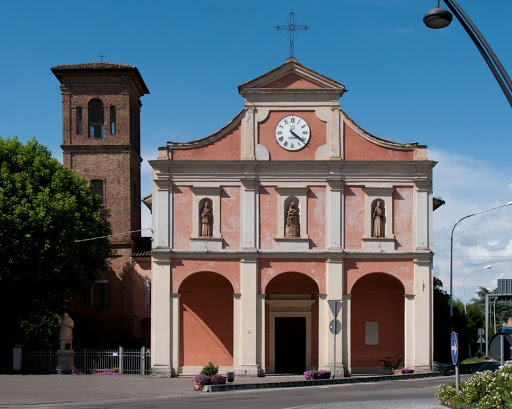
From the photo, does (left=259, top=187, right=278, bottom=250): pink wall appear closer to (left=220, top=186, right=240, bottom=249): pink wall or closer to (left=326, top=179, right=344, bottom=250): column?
(left=220, top=186, right=240, bottom=249): pink wall

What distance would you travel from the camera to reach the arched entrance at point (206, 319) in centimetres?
3425

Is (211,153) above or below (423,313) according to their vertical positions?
above

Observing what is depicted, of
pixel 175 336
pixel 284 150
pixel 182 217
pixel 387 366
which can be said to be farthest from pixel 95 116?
pixel 387 366

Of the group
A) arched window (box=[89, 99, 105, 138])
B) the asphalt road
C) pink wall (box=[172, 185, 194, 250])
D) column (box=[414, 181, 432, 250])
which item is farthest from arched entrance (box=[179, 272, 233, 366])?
arched window (box=[89, 99, 105, 138])

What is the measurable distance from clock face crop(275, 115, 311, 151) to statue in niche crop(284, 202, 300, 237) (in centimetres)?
288

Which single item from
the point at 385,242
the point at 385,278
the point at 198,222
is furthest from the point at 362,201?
the point at 198,222

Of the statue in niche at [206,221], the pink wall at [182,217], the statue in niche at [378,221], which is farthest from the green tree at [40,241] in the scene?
the statue in niche at [378,221]

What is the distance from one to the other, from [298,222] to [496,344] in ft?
62.0

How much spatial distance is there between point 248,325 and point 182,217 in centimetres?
542

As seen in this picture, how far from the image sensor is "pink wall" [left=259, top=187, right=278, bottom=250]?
3347cm

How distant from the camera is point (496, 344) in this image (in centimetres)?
1495

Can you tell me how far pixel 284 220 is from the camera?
3353 cm

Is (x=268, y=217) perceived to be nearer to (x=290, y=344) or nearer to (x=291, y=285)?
(x=291, y=285)

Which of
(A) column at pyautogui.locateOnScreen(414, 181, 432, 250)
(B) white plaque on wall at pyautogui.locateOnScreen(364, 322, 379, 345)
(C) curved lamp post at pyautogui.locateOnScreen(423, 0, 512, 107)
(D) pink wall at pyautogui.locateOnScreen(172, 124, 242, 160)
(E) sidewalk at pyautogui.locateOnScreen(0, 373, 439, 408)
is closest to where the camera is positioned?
(C) curved lamp post at pyautogui.locateOnScreen(423, 0, 512, 107)
